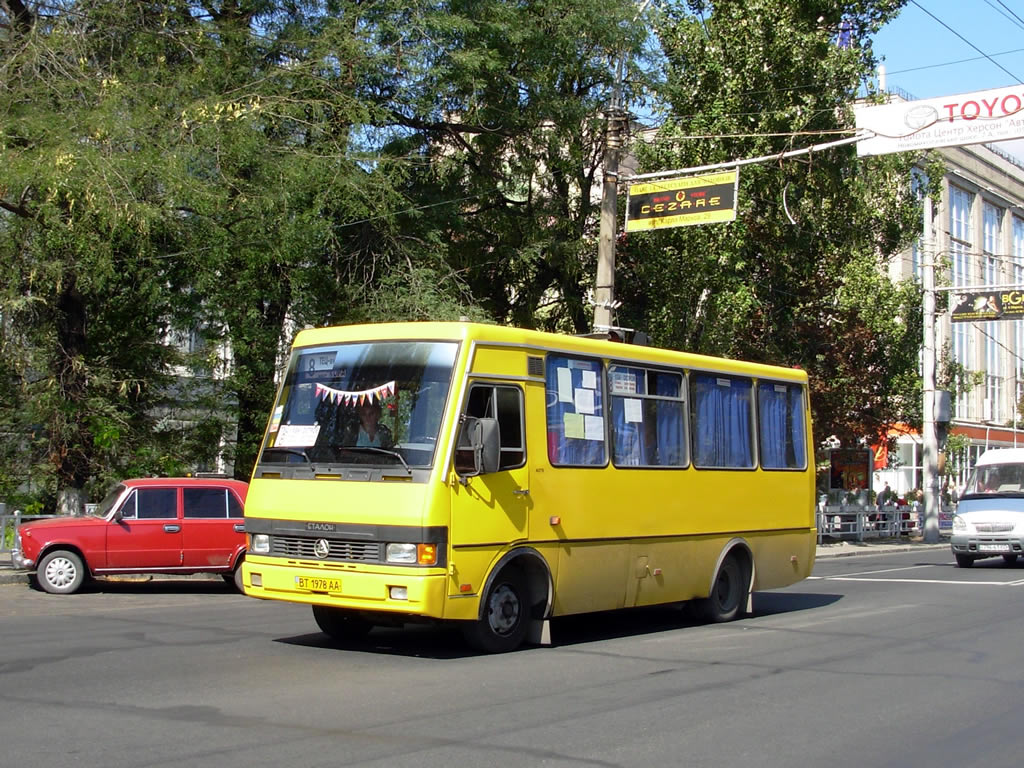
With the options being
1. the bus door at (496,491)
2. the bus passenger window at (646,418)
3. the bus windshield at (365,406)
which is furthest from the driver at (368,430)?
the bus passenger window at (646,418)

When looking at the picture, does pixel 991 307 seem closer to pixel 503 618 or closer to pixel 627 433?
pixel 627 433

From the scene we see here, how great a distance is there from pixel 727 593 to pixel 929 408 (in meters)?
24.9

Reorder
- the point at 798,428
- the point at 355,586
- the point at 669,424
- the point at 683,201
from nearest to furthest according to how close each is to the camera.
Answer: the point at 355,586, the point at 669,424, the point at 798,428, the point at 683,201

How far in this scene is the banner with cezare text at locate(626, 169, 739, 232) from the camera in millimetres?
18797

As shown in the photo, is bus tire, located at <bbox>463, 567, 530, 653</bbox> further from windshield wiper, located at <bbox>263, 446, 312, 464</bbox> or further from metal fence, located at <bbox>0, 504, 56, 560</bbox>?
metal fence, located at <bbox>0, 504, 56, 560</bbox>

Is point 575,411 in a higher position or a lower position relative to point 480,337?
lower

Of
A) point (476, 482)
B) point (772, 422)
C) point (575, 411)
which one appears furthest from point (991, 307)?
point (476, 482)

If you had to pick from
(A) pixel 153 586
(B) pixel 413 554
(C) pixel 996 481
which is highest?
(C) pixel 996 481

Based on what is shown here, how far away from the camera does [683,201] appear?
19531 millimetres

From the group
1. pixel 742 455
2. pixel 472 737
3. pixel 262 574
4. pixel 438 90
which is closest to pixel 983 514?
pixel 742 455

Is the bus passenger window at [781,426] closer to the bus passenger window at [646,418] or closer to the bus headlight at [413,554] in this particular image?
the bus passenger window at [646,418]

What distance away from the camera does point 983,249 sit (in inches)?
2559

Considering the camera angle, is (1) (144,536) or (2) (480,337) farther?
(1) (144,536)

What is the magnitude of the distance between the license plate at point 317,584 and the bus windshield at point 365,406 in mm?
1052
